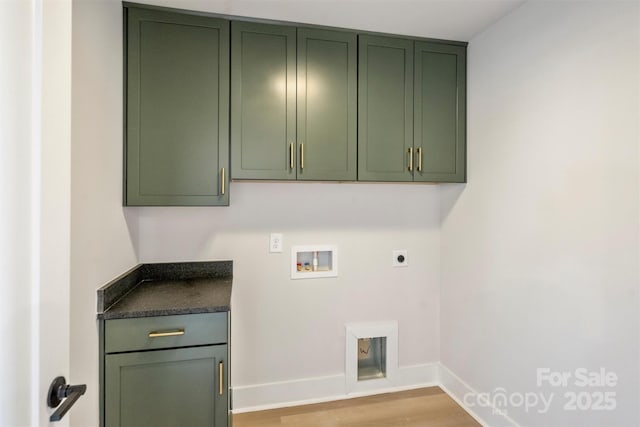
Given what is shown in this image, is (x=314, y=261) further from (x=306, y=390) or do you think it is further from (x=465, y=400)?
(x=465, y=400)

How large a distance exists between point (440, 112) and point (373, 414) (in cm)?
202

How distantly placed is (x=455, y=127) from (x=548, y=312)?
1.22 m

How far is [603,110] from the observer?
4.41ft

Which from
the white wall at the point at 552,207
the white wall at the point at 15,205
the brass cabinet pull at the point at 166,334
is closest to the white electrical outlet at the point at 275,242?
the brass cabinet pull at the point at 166,334

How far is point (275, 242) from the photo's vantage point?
221 cm

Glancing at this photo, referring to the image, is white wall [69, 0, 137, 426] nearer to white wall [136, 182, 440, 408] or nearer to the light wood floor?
white wall [136, 182, 440, 408]

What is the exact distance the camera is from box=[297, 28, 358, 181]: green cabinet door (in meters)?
1.94

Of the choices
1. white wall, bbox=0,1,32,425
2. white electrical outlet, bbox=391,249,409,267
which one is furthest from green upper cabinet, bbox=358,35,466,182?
white wall, bbox=0,1,32,425

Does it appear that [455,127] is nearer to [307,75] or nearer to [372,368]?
[307,75]

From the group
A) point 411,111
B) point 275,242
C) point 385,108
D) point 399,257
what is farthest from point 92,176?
point 399,257

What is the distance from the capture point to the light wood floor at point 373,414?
2.02 meters

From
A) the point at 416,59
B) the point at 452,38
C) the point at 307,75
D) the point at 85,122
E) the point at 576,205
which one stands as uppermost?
the point at 452,38

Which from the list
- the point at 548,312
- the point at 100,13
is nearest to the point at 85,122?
the point at 100,13

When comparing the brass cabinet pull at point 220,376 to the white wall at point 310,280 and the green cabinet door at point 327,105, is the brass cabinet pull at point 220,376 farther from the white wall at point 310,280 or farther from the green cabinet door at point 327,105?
the green cabinet door at point 327,105
